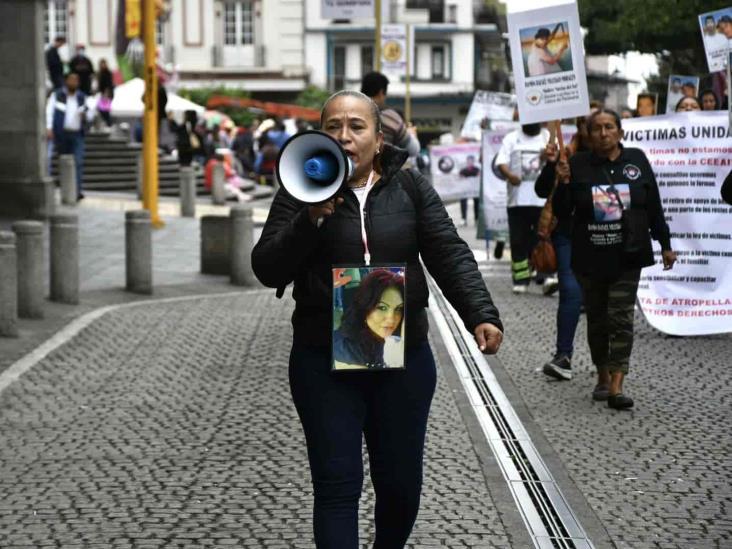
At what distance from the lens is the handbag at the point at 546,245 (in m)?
9.70

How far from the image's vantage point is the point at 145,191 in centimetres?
2334

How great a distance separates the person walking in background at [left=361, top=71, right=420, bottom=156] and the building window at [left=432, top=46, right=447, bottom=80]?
196 ft

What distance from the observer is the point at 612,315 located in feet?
29.8

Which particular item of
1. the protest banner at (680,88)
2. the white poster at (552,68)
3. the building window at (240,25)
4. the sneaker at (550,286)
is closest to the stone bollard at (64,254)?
the sneaker at (550,286)

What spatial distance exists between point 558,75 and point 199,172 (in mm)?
25479

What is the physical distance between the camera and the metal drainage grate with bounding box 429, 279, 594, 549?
241 inches

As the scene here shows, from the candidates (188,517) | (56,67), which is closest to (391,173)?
(188,517)

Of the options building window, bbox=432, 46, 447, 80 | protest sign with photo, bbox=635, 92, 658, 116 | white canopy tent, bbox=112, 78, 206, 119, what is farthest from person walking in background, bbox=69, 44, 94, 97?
building window, bbox=432, 46, 447, 80

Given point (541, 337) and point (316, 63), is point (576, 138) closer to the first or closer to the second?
point (541, 337)

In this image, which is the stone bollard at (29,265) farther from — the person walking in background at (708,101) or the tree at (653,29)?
the tree at (653,29)

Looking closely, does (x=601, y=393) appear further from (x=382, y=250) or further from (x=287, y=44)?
(x=287, y=44)

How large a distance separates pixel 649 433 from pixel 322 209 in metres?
4.27

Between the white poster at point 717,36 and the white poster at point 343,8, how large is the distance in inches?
481

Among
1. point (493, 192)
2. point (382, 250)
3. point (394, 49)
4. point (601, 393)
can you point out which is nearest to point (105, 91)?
A: point (394, 49)
